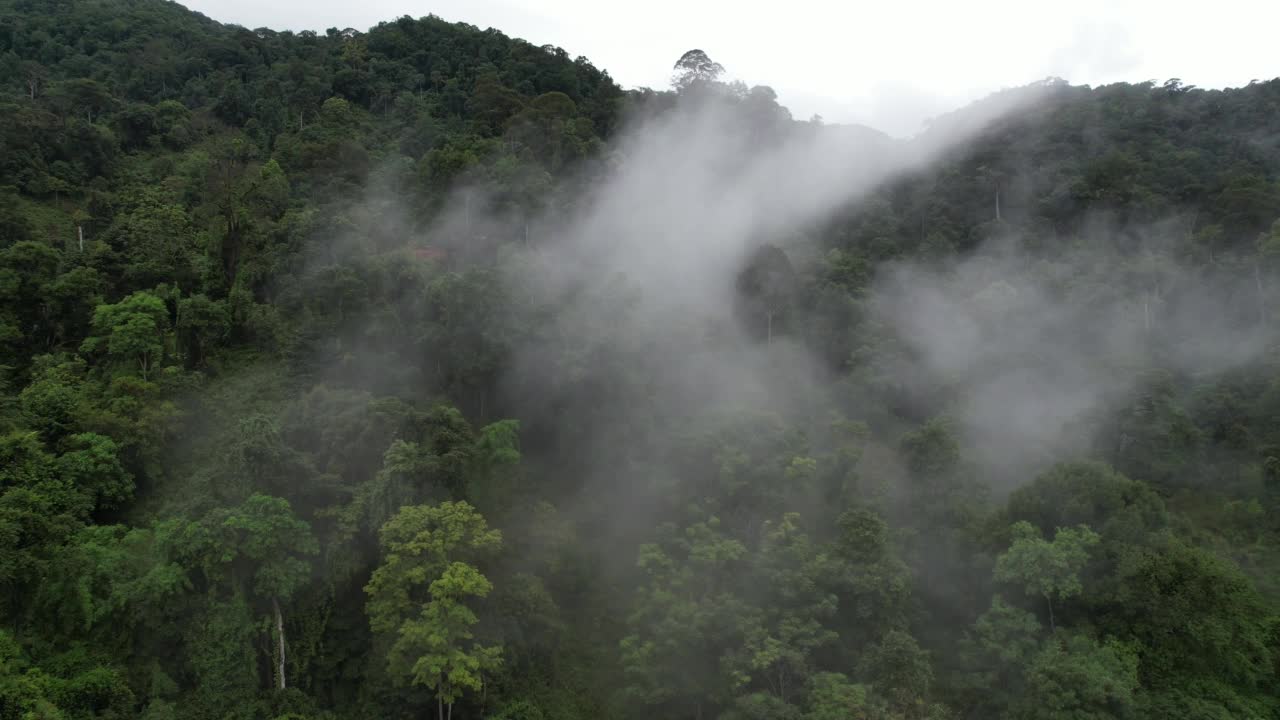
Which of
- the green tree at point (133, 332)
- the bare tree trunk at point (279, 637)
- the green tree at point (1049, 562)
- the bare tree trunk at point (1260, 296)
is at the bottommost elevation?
the bare tree trunk at point (279, 637)

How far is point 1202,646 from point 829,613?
27.2 ft

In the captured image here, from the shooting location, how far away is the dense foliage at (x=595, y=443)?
16656mm

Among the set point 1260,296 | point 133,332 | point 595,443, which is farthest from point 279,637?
point 1260,296

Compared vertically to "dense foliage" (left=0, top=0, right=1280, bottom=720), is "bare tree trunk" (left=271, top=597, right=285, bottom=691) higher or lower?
lower

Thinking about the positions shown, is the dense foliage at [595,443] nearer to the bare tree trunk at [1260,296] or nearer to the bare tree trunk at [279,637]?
the bare tree trunk at [1260,296]

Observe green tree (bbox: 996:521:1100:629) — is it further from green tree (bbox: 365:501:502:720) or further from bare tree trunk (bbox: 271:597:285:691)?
bare tree trunk (bbox: 271:597:285:691)

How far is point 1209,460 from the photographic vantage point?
2314 centimetres

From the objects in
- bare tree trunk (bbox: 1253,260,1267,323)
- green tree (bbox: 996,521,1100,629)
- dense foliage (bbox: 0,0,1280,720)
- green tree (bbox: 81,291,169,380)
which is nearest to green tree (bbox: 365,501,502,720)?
dense foliage (bbox: 0,0,1280,720)

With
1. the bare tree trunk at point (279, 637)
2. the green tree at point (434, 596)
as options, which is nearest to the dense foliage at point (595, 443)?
the green tree at point (434, 596)

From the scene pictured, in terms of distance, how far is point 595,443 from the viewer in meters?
23.4

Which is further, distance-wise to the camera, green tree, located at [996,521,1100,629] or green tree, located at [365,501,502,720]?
green tree, located at [996,521,1100,629]

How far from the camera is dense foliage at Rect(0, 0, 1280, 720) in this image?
16656mm

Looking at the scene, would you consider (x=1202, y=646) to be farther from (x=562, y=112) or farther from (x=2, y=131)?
(x=2, y=131)

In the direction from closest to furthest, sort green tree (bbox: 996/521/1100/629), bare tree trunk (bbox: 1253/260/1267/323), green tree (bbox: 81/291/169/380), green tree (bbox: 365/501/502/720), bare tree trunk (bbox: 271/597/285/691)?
green tree (bbox: 365/501/502/720) < bare tree trunk (bbox: 271/597/285/691) < green tree (bbox: 996/521/1100/629) < green tree (bbox: 81/291/169/380) < bare tree trunk (bbox: 1253/260/1267/323)
